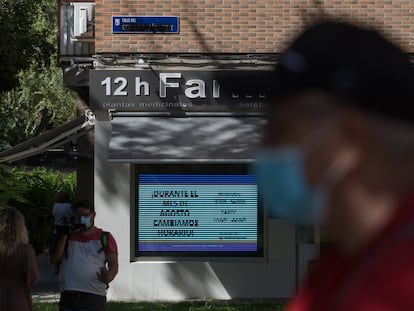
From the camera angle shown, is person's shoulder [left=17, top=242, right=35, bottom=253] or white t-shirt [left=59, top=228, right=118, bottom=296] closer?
person's shoulder [left=17, top=242, right=35, bottom=253]

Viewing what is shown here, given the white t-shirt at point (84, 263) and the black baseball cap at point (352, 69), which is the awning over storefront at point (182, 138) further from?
the black baseball cap at point (352, 69)

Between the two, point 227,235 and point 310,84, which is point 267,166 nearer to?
point 310,84

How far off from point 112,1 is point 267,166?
13.1 m

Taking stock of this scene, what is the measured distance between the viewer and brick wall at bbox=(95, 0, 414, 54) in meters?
14.5

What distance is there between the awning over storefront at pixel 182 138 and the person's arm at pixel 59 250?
16.2 feet

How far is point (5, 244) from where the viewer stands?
804 cm

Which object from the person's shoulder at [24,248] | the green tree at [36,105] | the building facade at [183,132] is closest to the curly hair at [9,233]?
the person's shoulder at [24,248]

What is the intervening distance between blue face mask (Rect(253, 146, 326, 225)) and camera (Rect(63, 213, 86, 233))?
6977 millimetres

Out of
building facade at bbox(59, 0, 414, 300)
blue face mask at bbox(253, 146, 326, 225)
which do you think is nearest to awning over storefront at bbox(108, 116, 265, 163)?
building facade at bbox(59, 0, 414, 300)

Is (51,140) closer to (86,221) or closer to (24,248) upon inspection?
(86,221)

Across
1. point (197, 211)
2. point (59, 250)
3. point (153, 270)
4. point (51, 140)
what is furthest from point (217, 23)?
point (59, 250)

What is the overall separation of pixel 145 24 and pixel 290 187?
13.0m

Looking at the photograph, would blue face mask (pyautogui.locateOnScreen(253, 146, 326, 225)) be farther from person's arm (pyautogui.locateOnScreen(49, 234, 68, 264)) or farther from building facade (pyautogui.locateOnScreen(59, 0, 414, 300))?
building facade (pyautogui.locateOnScreen(59, 0, 414, 300))

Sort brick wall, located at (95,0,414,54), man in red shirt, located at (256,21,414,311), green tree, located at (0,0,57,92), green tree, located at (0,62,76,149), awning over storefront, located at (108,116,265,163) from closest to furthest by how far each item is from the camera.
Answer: man in red shirt, located at (256,21,414,311), awning over storefront, located at (108,116,265,163), brick wall, located at (95,0,414,54), green tree, located at (0,0,57,92), green tree, located at (0,62,76,149)
